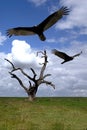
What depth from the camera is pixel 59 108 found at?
101ft

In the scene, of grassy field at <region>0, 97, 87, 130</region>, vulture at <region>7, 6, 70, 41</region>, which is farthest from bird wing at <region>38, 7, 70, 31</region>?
grassy field at <region>0, 97, 87, 130</region>

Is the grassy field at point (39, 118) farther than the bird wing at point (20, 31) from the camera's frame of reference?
Yes

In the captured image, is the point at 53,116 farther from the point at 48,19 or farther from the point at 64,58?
the point at 48,19

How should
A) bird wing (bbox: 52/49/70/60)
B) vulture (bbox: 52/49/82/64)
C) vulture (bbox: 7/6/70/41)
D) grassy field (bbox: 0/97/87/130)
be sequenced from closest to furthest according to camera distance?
vulture (bbox: 7/6/70/41), vulture (bbox: 52/49/82/64), bird wing (bbox: 52/49/70/60), grassy field (bbox: 0/97/87/130)

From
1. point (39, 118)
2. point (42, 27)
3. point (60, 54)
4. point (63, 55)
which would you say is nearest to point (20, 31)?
point (42, 27)

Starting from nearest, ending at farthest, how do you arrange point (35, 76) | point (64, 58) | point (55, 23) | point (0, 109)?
point (55, 23) < point (64, 58) < point (0, 109) < point (35, 76)

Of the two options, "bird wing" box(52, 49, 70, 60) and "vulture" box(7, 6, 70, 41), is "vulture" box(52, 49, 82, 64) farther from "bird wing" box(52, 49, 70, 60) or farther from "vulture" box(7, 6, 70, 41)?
"vulture" box(7, 6, 70, 41)

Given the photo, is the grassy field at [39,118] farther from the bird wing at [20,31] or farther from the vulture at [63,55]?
the bird wing at [20,31]

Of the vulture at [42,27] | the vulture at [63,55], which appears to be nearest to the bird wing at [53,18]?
the vulture at [42,27]

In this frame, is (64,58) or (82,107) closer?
(64,58)

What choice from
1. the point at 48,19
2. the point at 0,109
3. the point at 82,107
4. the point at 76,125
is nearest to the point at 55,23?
the point at 48,19

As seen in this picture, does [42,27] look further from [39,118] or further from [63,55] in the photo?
[39,118]

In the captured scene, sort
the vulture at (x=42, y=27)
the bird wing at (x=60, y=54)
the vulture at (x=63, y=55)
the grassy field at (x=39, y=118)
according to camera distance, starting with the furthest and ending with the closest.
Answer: the grassy field at (x=39, y=118), the bird wing at (x=60, y=54), the vulture at (x=63, y=55), the vulture at (x=42, y=27)

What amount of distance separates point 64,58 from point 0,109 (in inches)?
466
